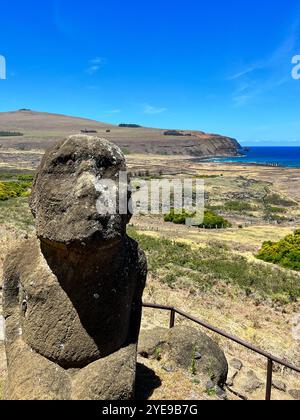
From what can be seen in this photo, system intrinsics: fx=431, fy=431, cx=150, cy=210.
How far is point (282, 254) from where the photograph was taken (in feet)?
60.2

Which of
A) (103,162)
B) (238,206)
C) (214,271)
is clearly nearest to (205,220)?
(238,206)

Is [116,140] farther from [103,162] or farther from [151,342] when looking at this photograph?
[103,162]

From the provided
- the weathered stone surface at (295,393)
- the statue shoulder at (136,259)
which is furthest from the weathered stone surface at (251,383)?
the statue shoulder at (136,259)

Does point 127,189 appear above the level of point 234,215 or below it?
above

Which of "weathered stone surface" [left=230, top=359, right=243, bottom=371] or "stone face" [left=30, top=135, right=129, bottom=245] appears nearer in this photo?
"stone face" [left=30, top=135, right=129, bottom=245]

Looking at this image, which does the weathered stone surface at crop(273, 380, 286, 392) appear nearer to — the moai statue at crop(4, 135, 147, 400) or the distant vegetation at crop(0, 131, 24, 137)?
the moai statue at crop(4, 135, 147, 400)

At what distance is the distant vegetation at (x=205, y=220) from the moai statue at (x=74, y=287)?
22.5 meters

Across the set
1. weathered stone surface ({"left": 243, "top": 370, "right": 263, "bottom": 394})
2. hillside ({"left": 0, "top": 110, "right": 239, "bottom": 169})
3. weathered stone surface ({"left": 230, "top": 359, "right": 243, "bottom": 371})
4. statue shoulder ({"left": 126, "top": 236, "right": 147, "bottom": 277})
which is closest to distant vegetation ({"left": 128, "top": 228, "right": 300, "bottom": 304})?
weathered stone surface ({"left": 230, "top": 359, "right": 243, "bottom": 371})

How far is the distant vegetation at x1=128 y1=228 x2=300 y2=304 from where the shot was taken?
1310 cm

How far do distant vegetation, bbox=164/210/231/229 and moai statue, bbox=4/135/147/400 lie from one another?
2248 centimetres

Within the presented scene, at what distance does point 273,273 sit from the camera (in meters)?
15.9
